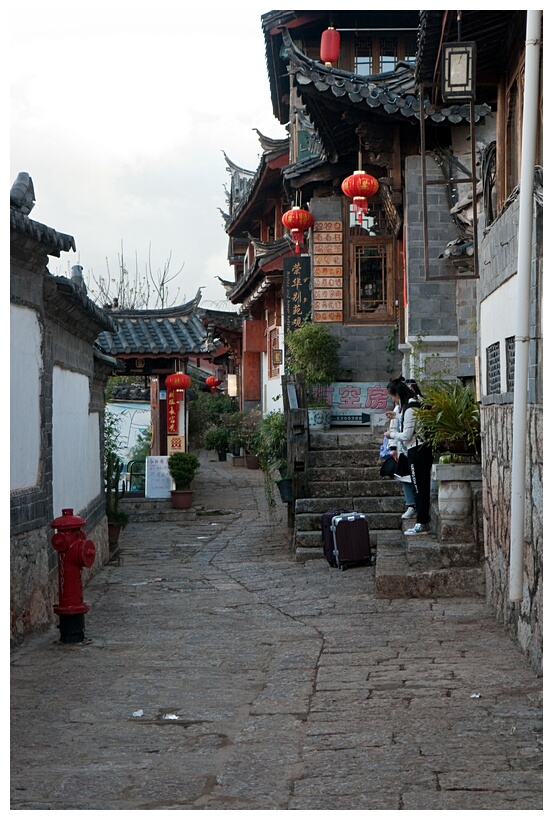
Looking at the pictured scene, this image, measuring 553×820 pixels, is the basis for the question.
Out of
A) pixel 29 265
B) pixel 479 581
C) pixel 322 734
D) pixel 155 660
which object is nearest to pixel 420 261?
pixel 479 581

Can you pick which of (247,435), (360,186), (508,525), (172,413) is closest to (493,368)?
(508,525)

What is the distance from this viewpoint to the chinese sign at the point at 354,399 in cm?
1850

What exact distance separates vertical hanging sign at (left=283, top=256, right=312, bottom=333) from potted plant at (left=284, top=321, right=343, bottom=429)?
3.07 ft

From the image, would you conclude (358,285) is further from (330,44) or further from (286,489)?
(286,489)

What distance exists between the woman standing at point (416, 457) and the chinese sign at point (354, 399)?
7455mm

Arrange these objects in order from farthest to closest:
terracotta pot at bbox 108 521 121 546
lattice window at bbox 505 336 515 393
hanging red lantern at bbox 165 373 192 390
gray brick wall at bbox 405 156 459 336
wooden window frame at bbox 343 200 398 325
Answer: hanging red lantern at bbox 165 373 192 390, wooden window frame at bbox 343 200 398 325, gray brick wall at bbox 405 156 459 336, terracotta pot at bbox 108 521 121 546, lattice window at bbox 505 336 515 393

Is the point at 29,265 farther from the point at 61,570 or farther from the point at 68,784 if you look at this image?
the point at 68,784

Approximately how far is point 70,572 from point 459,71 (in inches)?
205

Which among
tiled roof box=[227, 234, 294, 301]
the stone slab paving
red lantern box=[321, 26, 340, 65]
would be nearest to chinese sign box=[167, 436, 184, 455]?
tiled roof box=[227, 234, 294, 301]

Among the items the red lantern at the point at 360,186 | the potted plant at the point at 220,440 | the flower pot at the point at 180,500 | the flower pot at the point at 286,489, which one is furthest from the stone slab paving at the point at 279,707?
the potted plant at the point at 220,440

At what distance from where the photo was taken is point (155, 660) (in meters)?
7.56

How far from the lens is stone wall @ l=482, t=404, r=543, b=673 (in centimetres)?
634

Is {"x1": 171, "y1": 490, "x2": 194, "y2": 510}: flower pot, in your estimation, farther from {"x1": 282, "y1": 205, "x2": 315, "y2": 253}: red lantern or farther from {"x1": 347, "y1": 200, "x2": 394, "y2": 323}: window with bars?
{"x1": 282, "y1": 205, "x2": 315, "y2": 253}: red lantern

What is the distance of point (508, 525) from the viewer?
7652 millimetres
